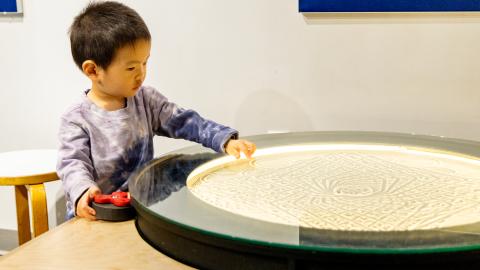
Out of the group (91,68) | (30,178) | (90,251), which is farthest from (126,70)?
(30,178)

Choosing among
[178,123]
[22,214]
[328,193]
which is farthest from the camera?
[22,214]

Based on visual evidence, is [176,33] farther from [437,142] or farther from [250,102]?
[437,142]

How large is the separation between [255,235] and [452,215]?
0.38m

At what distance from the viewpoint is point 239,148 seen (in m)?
1.47

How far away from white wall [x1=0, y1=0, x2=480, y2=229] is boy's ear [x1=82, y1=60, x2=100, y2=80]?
809mm

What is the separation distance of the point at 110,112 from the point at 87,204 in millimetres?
322

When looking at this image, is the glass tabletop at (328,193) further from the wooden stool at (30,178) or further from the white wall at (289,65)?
the wooden stool at (30,178)

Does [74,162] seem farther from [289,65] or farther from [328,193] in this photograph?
[289,65]

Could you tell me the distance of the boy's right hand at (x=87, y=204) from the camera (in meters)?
1.18

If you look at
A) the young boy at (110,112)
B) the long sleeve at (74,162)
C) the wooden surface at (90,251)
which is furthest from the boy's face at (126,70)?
the wooden surface at (90,251)

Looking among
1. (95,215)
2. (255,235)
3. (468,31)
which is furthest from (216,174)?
(468,31)

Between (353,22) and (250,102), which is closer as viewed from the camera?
(353,22)

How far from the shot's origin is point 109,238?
3.52ft

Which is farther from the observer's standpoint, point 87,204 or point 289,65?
point 289,65
